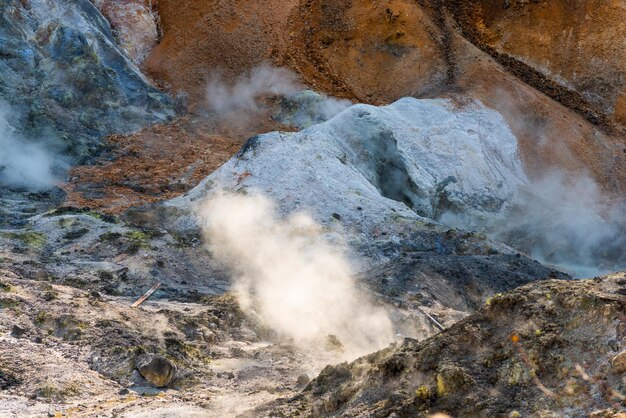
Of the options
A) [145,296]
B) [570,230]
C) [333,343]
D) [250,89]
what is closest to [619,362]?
[333,343]

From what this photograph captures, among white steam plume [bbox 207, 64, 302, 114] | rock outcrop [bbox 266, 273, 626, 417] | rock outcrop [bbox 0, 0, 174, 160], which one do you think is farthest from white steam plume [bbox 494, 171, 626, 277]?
rock outcrop [bbox 266, 273, 626, 417]

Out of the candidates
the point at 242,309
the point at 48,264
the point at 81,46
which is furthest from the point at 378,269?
the point at 81,46

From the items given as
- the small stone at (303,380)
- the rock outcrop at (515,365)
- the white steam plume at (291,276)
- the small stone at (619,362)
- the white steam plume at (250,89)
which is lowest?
the white steam plume at (250,89)

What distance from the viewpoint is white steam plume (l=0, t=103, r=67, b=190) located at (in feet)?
54.2

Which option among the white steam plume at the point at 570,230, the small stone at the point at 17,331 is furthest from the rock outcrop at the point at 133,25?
the small stone at the point at 17,331

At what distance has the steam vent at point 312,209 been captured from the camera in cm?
568

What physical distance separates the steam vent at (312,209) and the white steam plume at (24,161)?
7 centimetres

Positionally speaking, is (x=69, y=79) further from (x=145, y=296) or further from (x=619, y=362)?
(x=619, y=362)

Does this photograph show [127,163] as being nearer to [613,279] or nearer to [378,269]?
[378,269]

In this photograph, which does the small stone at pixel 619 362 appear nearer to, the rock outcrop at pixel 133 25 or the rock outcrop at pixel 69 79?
the rock outcrop at pixel 69 79

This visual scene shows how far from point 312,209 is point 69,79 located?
31.8 feet

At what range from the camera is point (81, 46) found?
2077 cm

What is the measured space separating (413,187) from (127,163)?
7182 mm

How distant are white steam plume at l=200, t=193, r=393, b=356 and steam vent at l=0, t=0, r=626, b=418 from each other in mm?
51
